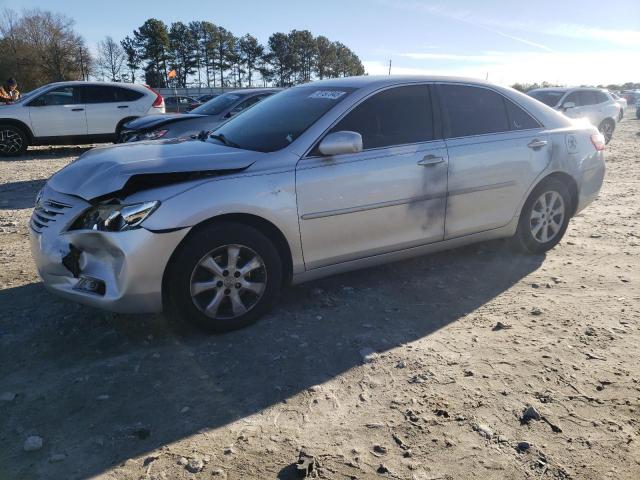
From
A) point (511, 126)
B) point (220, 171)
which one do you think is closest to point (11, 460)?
point (220, 171)

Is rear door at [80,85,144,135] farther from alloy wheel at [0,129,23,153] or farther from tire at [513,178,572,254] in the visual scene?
tire at [513,178,572,254]

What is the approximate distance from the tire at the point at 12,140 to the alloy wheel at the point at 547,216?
37.4 ft

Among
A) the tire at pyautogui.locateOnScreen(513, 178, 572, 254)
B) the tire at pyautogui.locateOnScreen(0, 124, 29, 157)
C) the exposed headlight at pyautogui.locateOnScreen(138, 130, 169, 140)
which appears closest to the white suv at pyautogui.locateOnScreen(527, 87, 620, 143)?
the tire at pyautogui.locateOnScreen(513, 178, 572, 254)

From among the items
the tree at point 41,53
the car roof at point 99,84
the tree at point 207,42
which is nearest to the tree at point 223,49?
the tree at point 207,42

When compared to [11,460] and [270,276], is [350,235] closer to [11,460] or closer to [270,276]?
[270,276]

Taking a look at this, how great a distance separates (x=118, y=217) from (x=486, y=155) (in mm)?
2939

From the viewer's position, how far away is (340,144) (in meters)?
3.64

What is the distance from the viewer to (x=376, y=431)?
254 centimetres

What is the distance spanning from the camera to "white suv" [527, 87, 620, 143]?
47.7 ft

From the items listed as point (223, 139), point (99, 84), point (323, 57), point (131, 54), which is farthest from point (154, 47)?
point (223, 139)

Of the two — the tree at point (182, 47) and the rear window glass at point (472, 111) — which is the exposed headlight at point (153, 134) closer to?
the rear window glass at point (472, 111)

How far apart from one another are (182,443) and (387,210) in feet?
7.27

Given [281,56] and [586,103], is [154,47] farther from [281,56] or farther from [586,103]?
[586,103]

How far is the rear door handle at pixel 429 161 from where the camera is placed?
4.11m
